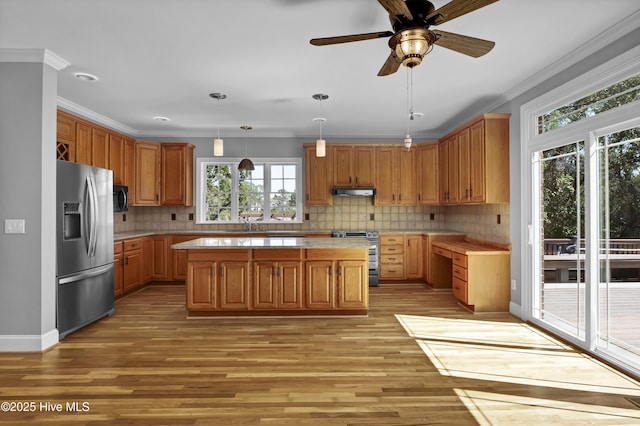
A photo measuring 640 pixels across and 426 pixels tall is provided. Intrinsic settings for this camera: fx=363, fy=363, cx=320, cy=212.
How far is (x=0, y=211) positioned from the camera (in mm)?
3227

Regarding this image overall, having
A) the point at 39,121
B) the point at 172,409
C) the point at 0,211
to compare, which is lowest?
the point at 172,409

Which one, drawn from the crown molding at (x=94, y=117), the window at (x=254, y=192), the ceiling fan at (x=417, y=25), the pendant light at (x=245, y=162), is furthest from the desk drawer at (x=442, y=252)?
the crown molding at (x=94, y=117)

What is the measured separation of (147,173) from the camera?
237 inches

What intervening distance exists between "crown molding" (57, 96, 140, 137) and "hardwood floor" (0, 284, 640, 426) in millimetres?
2808

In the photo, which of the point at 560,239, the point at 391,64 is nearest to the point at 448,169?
the point at 560,239

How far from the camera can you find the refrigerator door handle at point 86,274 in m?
3.52

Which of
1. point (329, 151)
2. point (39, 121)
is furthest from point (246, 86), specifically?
point (329, 151)

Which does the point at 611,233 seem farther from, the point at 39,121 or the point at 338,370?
the point at 39,121

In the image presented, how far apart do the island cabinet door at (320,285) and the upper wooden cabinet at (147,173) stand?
3.40 m

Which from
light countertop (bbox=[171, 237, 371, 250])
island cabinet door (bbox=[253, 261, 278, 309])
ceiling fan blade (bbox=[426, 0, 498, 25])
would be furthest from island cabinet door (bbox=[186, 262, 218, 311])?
ceiling fan blade (bbox=[426, 0, 498, 25])

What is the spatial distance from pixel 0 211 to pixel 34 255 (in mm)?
492

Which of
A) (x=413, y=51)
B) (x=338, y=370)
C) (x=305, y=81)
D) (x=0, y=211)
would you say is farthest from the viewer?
(x=305, y=81)

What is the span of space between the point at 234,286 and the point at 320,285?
972 mm

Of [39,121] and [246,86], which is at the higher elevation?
[246,86]
